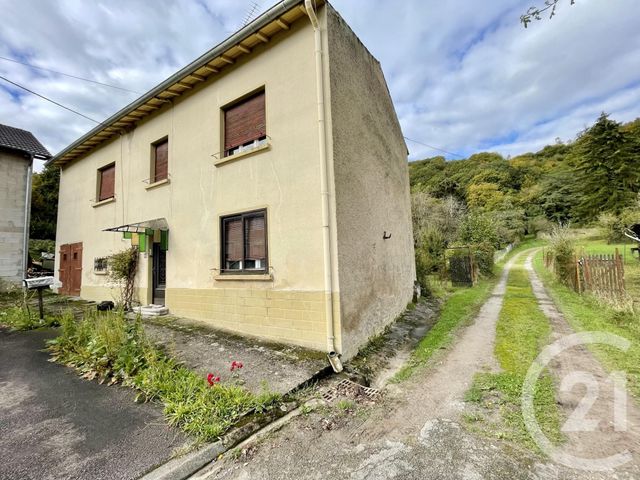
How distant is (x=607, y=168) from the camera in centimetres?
3400

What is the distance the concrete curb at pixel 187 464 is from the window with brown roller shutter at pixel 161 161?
323 inches

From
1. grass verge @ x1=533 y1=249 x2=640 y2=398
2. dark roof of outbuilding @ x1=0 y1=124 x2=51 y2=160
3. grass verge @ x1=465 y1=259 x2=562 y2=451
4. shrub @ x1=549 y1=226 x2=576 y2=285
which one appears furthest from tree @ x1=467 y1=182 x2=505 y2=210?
dark roof of outbuilding @ x1=0 y1=124 x2=51 y2=160

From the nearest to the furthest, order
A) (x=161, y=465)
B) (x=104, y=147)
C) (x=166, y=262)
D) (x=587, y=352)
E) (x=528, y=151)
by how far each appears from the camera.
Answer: (x=161, y=465) < (x=587, y=352) < (x=166, y=262) < (x=104, y=147) < (x=528, y=151)

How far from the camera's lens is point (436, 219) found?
1142 inches

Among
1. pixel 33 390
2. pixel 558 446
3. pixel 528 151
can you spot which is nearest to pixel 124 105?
pixel 33 390

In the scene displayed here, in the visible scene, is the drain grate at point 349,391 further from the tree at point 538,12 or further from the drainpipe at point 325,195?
the tree at point 538,12

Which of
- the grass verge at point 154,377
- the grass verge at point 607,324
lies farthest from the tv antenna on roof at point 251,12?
the grass verge at point 607,324

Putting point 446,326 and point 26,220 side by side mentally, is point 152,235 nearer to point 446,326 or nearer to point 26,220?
point 446,326

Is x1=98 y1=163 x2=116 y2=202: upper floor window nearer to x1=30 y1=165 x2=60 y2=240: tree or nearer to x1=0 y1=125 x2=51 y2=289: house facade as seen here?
x1=0 y1=125 x2=51 y2=289: house facade

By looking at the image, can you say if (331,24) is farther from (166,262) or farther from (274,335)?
(166,262)

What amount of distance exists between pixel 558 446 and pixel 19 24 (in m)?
12.3

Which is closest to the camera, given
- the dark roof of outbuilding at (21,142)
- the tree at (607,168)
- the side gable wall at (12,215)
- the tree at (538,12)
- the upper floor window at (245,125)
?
the tree at (538,12)

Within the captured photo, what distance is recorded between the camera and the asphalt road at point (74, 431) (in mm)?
2602

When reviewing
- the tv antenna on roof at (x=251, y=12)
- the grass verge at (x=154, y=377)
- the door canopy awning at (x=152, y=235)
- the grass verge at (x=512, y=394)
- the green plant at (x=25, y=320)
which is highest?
the tv antenna on roof at (x=251, y=12)
